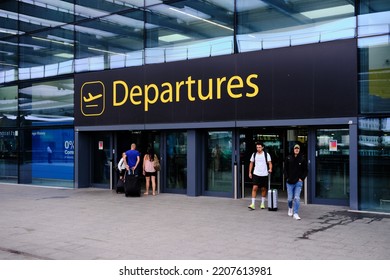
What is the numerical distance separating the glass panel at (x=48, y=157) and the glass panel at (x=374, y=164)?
10564 millimetres

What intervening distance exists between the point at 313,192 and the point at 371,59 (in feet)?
12.2

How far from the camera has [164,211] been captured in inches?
424

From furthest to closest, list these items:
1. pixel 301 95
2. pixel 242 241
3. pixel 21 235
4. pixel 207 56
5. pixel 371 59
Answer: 1. pixel 207 56
2. pixel 301 95
3. pixel 371 59
4. pixel 21 235
5. pixel 242 241

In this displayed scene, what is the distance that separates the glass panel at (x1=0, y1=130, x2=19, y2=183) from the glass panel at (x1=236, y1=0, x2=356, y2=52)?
11.4m

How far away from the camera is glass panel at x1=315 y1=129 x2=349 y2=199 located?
11266 millimetres

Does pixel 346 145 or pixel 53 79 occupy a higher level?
pixel 53 79

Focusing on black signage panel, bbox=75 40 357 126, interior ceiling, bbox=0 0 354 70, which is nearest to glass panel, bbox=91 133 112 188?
black signage panel, bbox=75 40 357 126

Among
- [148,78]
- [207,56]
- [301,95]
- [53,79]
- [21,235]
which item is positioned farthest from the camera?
[53,79]

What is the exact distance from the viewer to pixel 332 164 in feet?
37.6

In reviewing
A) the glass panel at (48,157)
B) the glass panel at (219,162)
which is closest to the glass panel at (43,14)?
the glass panel at (48,157)

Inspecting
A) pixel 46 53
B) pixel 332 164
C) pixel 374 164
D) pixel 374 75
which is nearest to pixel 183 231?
pixel 332 164

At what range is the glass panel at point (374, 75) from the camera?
10359mm
